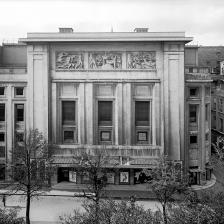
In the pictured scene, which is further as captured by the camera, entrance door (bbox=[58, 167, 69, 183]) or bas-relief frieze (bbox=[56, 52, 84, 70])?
entrance door (bbox=[58, 167, 69, 183])

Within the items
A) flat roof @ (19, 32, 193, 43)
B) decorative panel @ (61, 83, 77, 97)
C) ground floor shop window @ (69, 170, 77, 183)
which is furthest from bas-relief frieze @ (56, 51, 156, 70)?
ground floor shop window @ (69, 170, 77, 183)

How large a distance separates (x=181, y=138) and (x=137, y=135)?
4771 mm

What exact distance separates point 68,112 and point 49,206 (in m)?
11.6

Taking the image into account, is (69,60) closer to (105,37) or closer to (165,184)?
(105,37)

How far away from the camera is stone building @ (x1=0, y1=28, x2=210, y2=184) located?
1702 inches

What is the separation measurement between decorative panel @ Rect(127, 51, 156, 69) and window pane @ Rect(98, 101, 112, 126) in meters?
4.76

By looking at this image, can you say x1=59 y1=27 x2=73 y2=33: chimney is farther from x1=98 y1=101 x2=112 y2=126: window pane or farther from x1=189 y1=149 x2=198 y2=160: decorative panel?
x1=189 y1=149 x2=198 y2=160: decorative panel

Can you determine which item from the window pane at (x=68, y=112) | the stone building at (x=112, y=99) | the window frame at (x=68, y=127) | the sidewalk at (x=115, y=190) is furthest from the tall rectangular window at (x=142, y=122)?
the window pane at (x=68, y=112)

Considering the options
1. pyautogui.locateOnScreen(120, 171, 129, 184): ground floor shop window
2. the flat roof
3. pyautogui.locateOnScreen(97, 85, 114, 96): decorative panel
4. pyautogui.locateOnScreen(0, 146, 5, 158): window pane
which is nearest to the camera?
the flat roof

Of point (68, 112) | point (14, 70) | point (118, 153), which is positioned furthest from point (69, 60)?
point (118, 153)

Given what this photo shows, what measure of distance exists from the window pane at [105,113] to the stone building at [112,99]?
0.04 metres

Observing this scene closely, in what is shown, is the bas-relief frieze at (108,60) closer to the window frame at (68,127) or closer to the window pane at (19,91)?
the window frame at (68,127)

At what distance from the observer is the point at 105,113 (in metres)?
44.5

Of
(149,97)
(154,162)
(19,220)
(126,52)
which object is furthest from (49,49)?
(19,220)
